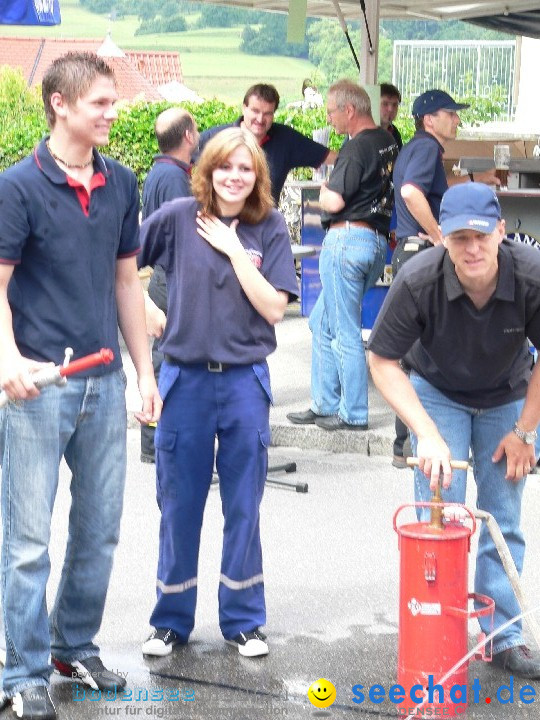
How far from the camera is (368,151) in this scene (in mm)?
8586

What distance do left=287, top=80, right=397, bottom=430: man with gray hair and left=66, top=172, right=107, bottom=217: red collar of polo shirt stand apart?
13.8 ft

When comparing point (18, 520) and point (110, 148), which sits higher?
point (110, 148)

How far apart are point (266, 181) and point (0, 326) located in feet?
4.35

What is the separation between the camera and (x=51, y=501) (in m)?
4.43

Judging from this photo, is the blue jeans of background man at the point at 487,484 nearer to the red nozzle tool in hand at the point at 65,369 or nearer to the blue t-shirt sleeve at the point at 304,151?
the red nozzle tool in hand at the point at 65,369

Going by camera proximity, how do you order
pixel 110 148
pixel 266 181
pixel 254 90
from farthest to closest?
pixel 110 148 < pixel 254 90 < pixel 266 181

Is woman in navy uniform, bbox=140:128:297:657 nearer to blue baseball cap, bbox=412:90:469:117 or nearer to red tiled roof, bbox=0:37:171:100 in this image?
blue baseball cap, bbox=412:90:469:117

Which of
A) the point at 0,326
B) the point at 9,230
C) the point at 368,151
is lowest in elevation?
the point at 0,326

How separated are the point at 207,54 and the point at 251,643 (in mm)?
70031

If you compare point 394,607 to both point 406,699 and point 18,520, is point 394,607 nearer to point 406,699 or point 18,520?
point 406,699

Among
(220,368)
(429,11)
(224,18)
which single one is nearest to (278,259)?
(220,368)

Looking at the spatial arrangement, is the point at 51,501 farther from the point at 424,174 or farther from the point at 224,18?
the point at 224,18

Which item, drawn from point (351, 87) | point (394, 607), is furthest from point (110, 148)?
point (394, 607)

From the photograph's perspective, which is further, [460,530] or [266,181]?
[266,181]
